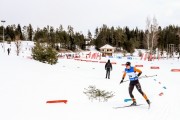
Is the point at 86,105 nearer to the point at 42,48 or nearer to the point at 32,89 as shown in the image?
the point at 32,89

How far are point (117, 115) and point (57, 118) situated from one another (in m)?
2.14

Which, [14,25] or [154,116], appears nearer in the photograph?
[154,116]

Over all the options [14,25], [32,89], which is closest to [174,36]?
[14,25]

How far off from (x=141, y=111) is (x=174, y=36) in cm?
8857

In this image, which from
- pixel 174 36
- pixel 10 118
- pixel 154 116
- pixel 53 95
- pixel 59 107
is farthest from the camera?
pixel 174 36


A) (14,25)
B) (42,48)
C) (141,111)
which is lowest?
(141,111)

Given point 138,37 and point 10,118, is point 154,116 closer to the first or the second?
point 10,118

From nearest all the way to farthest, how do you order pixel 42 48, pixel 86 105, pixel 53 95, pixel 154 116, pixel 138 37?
pixel 154 116 → pixel 86 105 → pixel 53 95 → pixel 42 48 → pixel 138 37

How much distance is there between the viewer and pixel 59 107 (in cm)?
1016

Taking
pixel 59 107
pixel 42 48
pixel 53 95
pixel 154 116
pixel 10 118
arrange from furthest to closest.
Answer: pixel 42 48 < pixel 53 95 < pixel 59 107 < pixel 154 116 < pixel 10 118

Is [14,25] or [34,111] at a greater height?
[14,25]

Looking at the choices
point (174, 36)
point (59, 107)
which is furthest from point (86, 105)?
point (174, 36)

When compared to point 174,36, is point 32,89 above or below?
below

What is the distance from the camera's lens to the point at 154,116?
30.6ft
